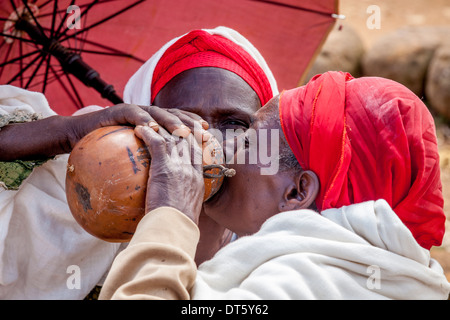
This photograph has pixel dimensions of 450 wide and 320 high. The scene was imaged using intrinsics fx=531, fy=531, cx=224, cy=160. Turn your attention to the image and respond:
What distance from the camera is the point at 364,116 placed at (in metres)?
1.96

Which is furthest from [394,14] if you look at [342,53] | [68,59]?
[68,59]

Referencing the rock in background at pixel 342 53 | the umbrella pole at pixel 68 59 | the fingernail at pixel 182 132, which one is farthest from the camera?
the rock in background at pixel 342 53

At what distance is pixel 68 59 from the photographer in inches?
136

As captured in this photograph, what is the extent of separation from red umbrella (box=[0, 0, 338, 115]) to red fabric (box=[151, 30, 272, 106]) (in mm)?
696

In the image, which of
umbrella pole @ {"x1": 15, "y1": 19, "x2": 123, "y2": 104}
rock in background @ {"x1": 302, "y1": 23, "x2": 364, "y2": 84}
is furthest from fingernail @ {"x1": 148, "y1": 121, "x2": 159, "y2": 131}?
rock in background @ {"x1": 302, "y1": 23, "x2": 364, "y2": 84}

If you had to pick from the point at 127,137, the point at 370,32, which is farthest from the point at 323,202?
the point at 370,32

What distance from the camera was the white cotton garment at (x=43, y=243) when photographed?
8.20 ft

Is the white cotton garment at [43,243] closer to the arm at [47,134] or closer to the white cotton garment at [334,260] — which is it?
the arm at [47,134]

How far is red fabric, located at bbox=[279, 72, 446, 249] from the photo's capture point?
6.18 ft

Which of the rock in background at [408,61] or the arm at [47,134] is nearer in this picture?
the arm at [47,134]

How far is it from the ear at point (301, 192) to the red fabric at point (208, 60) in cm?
89

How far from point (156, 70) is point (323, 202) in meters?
Result: 1.43

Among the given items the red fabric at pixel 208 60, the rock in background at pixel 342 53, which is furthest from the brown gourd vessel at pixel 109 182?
the rock in background at pixel 342 53

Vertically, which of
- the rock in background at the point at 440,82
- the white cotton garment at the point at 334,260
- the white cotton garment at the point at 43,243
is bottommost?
the rock in background at the point at 440,82
